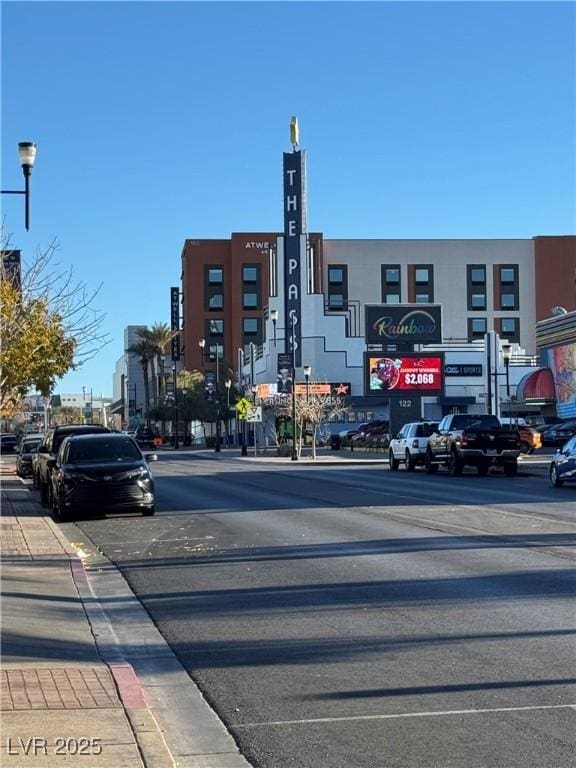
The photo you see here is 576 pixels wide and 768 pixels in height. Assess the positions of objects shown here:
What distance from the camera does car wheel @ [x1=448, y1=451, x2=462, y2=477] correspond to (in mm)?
36875

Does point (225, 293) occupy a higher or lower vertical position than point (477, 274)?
lower

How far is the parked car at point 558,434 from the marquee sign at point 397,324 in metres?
17.0

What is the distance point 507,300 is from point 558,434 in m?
54.1

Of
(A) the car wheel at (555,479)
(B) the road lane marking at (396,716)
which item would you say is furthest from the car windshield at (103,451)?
(B) the road lane marking at (396,716)

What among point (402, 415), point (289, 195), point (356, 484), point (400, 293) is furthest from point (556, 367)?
point (400, 293)

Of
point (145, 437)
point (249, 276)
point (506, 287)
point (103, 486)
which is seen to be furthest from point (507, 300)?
point (103, 486)

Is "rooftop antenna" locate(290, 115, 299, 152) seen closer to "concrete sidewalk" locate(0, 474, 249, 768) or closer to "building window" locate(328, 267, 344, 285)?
"building window" locate(328, 267, 344, 285)

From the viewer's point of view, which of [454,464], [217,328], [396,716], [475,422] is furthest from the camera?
[217,328]

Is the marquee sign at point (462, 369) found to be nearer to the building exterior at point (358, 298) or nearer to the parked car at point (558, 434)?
the building exterior at point (358, 298)

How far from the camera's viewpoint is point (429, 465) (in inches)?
1558

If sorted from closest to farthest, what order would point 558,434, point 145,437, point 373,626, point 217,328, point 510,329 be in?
1. point 373,626
2. point 558,434
3. point 145,437
4. point 510,329
5. point 217,328

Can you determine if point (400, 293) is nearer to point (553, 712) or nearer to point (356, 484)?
point (356, 484)

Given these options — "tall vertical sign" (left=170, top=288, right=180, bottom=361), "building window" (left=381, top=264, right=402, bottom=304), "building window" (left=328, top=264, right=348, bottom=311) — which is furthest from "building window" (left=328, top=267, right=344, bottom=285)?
"tall vertical sign" (left=170, top=288, right=180, bottom=361)

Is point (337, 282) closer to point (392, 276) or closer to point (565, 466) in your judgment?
point (392, 276)
